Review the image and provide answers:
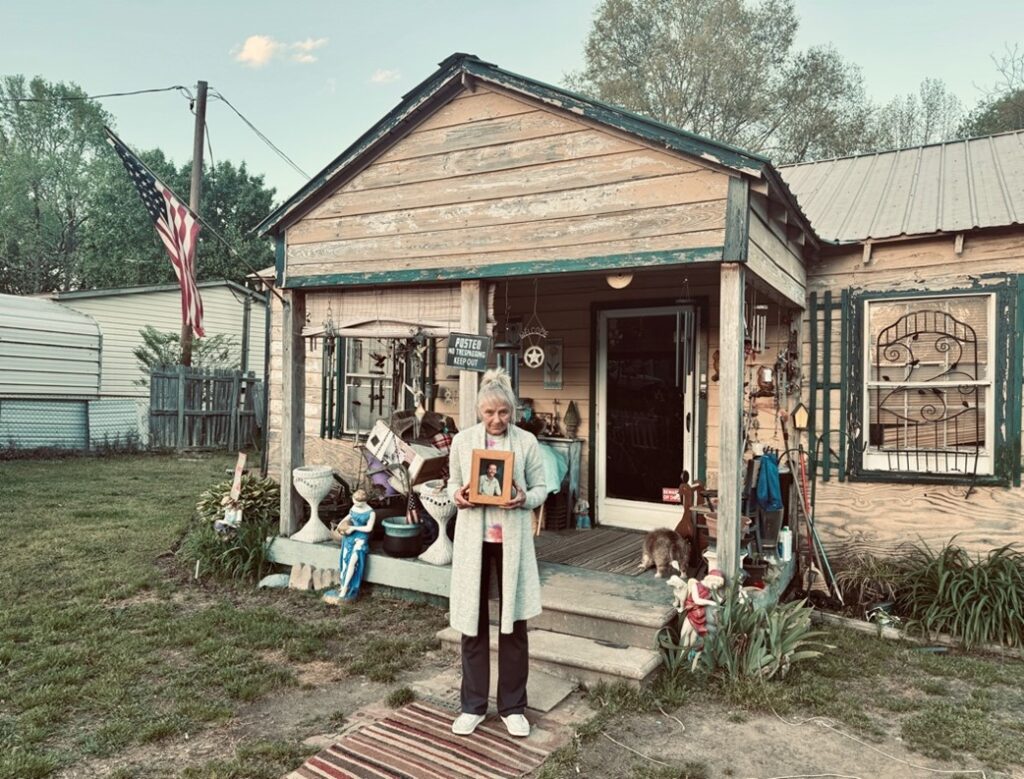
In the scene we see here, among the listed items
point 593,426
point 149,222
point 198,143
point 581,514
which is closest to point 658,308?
point 593,426

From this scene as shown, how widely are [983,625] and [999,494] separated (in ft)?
4.23

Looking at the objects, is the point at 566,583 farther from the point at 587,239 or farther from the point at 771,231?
the point at 771,231

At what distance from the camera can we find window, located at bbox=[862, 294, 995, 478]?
19.4ft

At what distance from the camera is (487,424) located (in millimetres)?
3441

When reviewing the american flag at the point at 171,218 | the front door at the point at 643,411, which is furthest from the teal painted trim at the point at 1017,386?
the american flag at the point at 171,218

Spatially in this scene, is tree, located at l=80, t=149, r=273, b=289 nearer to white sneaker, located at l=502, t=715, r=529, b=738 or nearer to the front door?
the front door

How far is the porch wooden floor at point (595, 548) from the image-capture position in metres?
5.41

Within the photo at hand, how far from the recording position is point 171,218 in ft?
18.9

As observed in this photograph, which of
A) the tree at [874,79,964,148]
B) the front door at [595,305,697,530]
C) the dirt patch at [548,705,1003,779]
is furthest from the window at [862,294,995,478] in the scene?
the tree at [874,79,964,148]

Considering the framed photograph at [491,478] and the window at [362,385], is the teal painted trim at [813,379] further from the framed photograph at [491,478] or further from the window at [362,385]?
the window at [362,385]

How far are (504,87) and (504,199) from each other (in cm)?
79

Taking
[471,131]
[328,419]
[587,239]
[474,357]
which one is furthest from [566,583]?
[328,419]

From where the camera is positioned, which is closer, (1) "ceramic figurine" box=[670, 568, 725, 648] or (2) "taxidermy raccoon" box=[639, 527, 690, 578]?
(1) "ceramic figurine" box=[670, 568, 725, 648]

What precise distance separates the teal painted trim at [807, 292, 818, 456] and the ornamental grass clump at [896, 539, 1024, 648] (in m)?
1.37
